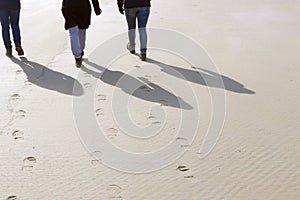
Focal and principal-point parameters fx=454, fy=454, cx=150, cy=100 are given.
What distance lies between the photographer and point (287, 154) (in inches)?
158

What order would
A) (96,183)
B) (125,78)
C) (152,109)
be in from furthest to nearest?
(125,78)
(152,109)
(96,183)

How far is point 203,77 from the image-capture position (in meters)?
6.10

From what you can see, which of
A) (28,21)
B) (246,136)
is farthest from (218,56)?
(28,21)

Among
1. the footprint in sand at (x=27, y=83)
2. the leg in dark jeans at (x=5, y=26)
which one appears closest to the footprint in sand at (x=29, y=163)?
the footprint in sand at (x=27, y=83)

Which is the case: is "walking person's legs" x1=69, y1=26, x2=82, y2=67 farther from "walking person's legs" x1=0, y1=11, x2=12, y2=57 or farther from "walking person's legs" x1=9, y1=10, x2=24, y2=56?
"walking person's legs" x1=0, y1=11, x2=12, y2=57

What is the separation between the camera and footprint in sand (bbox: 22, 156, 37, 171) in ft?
12.5

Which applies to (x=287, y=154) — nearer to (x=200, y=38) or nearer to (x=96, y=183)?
(x=96, y=183)

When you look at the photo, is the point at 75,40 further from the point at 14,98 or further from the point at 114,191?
the point at 114,191

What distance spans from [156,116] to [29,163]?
152 centimetres

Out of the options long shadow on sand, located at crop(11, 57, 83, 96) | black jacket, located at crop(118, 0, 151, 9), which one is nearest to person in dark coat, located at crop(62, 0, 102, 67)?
long shadow on sand, located at crop(11, 57, 83, 96)

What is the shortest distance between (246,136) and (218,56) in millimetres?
2869

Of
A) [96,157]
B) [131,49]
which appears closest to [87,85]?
[131,49]

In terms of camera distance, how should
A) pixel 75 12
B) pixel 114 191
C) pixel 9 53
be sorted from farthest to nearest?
pixel 9 53 → pixel 75 12 → pixel 114 191

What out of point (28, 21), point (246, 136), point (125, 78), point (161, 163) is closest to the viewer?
point (161, 163)
